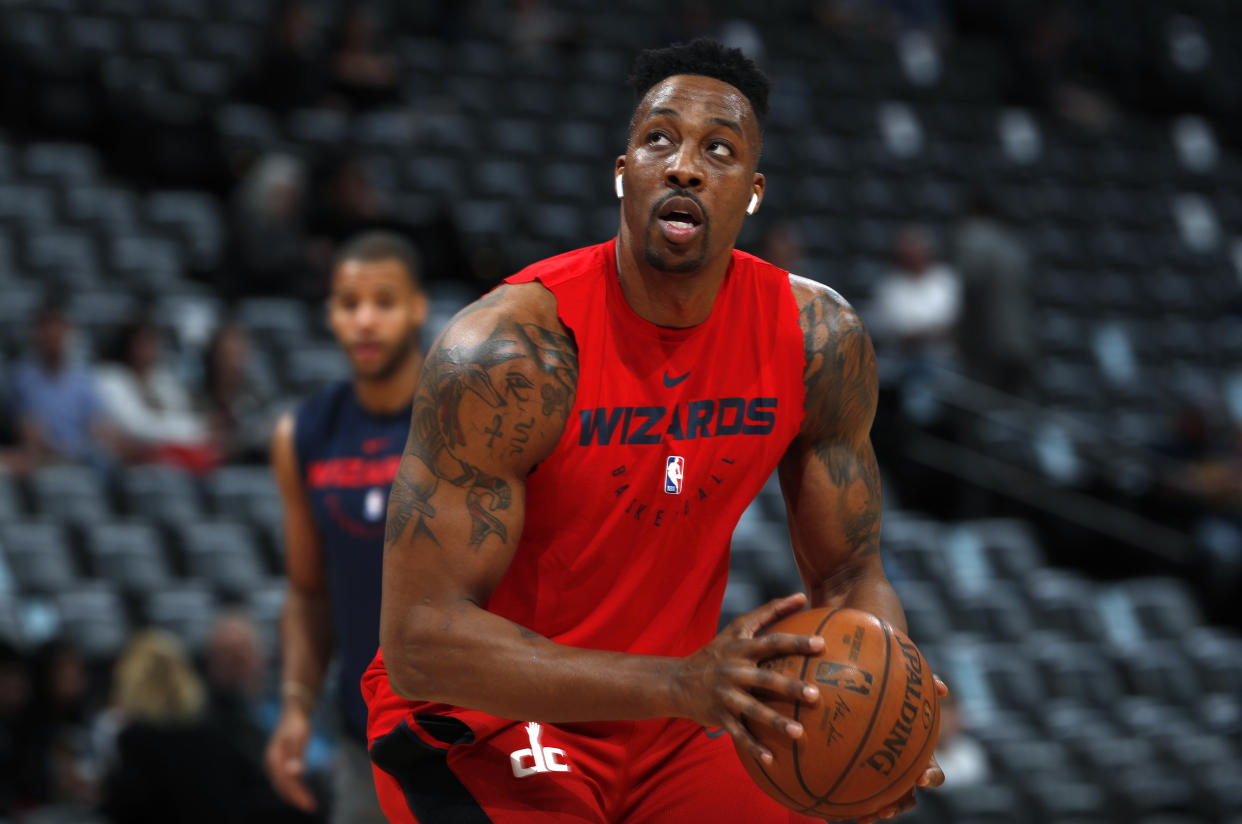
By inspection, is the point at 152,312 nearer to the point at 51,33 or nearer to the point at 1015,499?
the point at 51,33

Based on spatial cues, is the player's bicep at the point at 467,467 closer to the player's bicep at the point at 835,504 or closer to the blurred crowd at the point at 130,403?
the player's bicep at the point at 835,504

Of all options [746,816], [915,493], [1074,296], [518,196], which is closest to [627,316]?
[746,816]

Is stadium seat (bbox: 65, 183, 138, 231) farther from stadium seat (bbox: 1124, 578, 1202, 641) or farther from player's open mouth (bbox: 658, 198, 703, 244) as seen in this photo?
player's open mouth (bbox: 658, 198, 703, 244)

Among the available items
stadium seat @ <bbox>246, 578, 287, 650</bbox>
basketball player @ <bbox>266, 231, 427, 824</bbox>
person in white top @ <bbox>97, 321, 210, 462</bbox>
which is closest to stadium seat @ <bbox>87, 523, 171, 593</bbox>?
stadium seat @ <bbox>246, 578, 287, 650</bbox>

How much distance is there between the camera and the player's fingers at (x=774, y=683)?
8.37 feet

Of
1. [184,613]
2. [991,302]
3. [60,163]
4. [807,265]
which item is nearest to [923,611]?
[991,302]

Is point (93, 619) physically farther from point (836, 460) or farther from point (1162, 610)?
point (1162, 610)

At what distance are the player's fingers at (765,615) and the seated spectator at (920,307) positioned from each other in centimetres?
751

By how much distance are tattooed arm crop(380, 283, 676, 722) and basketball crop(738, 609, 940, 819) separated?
215 millimetres

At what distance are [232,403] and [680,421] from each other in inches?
218

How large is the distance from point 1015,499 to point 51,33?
687cm

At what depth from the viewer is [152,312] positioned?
870 cm

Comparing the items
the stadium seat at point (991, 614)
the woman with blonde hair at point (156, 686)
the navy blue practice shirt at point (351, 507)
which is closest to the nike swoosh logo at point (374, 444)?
the navy blue practice shirt at point (351, 507)

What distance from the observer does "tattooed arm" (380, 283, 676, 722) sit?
2701 mm
